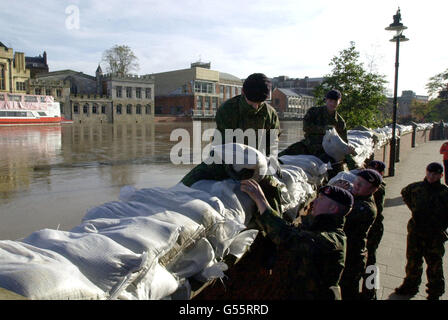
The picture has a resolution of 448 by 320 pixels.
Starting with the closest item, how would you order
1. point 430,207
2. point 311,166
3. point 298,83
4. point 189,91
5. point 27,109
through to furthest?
point 430,207, point 311,166, point 27,109, point 189,91, point 298,83

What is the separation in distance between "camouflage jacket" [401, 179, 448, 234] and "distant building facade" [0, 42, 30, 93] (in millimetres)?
52691

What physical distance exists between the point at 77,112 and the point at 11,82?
30.6 ft

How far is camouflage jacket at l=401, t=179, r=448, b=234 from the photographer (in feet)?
12.2

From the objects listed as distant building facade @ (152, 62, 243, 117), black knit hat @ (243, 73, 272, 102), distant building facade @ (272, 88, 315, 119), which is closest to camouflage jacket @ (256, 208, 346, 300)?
black knit hat @ (243, 73, 272, 102)

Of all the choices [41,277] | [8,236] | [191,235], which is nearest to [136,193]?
[191,235]

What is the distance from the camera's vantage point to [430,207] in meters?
3.77

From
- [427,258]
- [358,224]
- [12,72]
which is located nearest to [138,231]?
[358,224]

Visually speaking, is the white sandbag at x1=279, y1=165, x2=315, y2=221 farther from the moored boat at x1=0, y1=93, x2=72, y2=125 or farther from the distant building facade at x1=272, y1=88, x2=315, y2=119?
the distant building facade at x1=272, y1=88, x2=315, y2=119

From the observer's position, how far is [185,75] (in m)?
65.2

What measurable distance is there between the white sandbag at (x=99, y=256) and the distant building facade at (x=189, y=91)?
201 ft

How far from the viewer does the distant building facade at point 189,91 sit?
64.0m

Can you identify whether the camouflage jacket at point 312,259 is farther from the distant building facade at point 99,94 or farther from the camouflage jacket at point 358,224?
the distant building facade at point 99,94

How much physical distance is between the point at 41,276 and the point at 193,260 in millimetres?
963

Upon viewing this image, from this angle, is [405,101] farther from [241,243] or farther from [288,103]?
[241,243]
